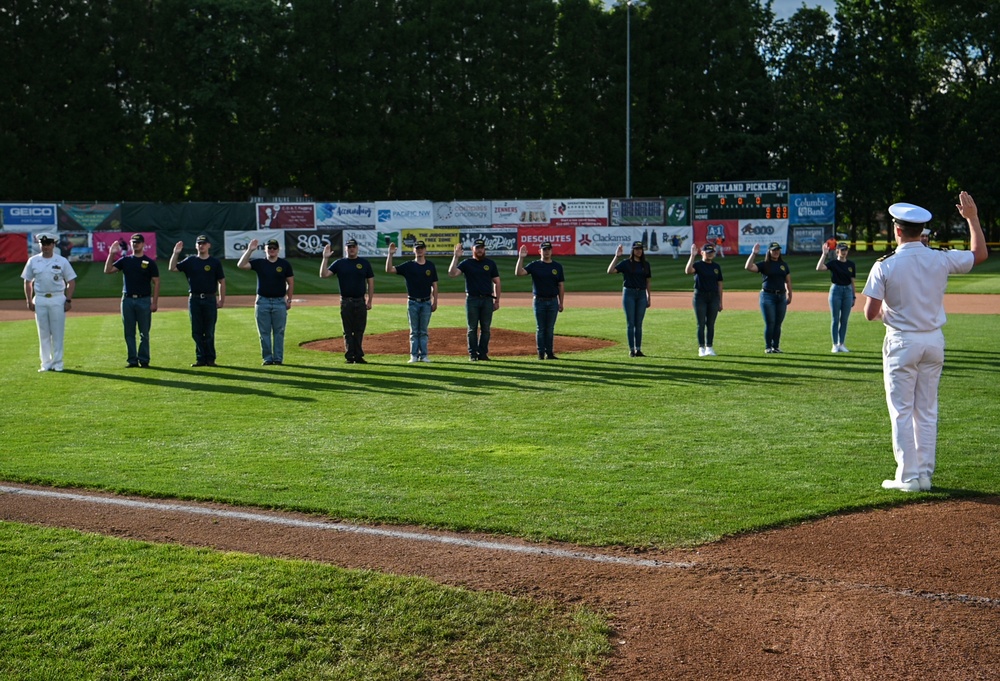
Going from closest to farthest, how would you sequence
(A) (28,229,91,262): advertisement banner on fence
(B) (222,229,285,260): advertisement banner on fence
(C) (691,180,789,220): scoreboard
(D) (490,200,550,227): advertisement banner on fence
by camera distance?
(A) (28,229,91,262): advertisement banner on fence
(C) (691,180,789,220): scoreboard
(B) (222,229,285,260): advertisement banner on fence
(D) (490,200,550,227): advertisement banner on fence

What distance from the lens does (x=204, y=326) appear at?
657 inches

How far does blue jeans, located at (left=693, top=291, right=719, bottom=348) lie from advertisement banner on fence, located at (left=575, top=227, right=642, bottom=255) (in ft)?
106

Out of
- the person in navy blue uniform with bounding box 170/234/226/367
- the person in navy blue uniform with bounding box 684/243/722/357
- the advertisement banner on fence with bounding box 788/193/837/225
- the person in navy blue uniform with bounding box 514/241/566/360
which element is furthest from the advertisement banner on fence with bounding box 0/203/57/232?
the person in navy blue uniform with bounding box 684/243/722/357

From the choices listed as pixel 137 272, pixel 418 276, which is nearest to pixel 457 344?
pixel 418 276

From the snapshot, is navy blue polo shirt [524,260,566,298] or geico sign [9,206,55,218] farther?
geico sign [9,206,55,218]

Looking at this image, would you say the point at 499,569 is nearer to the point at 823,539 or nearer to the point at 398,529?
the point at 398,529

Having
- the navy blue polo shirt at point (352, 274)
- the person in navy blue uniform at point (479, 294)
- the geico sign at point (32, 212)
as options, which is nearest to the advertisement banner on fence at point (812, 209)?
the person in navy blue uniform at point (479, 294)

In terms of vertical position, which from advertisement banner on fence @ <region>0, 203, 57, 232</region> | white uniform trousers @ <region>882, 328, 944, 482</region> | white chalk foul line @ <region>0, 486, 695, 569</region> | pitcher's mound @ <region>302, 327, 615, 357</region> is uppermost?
advertisement banner on fence @ <region>0, 203, 57, 232</region>

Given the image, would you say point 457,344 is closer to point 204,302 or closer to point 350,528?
point 204,302

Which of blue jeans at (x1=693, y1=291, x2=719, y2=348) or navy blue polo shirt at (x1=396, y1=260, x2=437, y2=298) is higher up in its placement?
navy blue polo shirt at (x1=396, y1=260, x2=437, y2=298)

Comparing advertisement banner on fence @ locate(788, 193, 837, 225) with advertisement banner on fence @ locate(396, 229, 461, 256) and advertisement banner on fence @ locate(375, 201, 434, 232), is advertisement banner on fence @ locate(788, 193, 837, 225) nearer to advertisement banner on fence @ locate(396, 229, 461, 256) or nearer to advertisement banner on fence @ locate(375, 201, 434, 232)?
advertisement banner on fence @ locate(396, 229, 461, 256)

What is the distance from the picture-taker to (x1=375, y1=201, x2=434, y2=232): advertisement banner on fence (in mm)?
50500

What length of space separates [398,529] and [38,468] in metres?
3.87

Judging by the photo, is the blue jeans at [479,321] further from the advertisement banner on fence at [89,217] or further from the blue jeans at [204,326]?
the advertisement banner on fence at [89,217]
